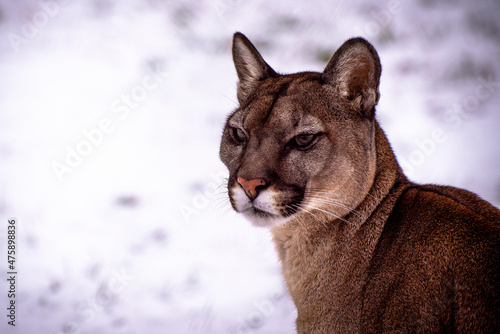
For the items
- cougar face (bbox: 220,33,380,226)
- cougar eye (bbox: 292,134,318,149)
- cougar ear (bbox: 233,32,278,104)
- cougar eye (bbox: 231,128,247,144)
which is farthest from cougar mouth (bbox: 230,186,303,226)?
cougar ear (bbox: 233,32,278,104)

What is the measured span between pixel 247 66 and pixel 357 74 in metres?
1.06

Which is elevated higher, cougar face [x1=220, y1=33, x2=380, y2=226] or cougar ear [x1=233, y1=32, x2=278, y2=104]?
cougar ear [x1=233, y1=32, x2=278, y2=104]

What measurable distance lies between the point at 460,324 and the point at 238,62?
2613mm

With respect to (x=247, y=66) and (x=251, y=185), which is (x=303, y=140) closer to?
(x=251, y=185)

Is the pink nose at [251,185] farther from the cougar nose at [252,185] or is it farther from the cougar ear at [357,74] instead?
the cougar ear at [357,74]

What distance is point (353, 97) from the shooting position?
11.7 feet

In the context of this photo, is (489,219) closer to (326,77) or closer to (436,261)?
(436,261)

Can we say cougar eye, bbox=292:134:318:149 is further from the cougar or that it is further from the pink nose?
the pink nose

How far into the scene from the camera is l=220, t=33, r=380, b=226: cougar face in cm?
327

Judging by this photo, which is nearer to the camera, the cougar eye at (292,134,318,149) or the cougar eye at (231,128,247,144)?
the cougar eye at (292,134,318,149)

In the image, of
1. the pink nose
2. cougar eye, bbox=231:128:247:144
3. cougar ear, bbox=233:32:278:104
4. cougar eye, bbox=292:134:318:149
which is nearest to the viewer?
the pink nose

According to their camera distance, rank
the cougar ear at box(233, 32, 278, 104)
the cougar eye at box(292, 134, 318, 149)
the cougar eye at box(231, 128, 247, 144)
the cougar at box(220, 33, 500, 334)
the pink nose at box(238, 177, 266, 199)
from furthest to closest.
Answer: the cougar ear at box(233, 32, 278, 104) < the cougar eye at box(231, 128, 247, 144) < the cougar eye at box(292, 134, 318, 149) < the pink nose at box(238, 177, 266, 199) < the cougar at box(220, 33, 500, 334)

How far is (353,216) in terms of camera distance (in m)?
3.47

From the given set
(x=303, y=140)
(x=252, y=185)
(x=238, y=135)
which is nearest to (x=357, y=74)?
(x=303, y=140)
